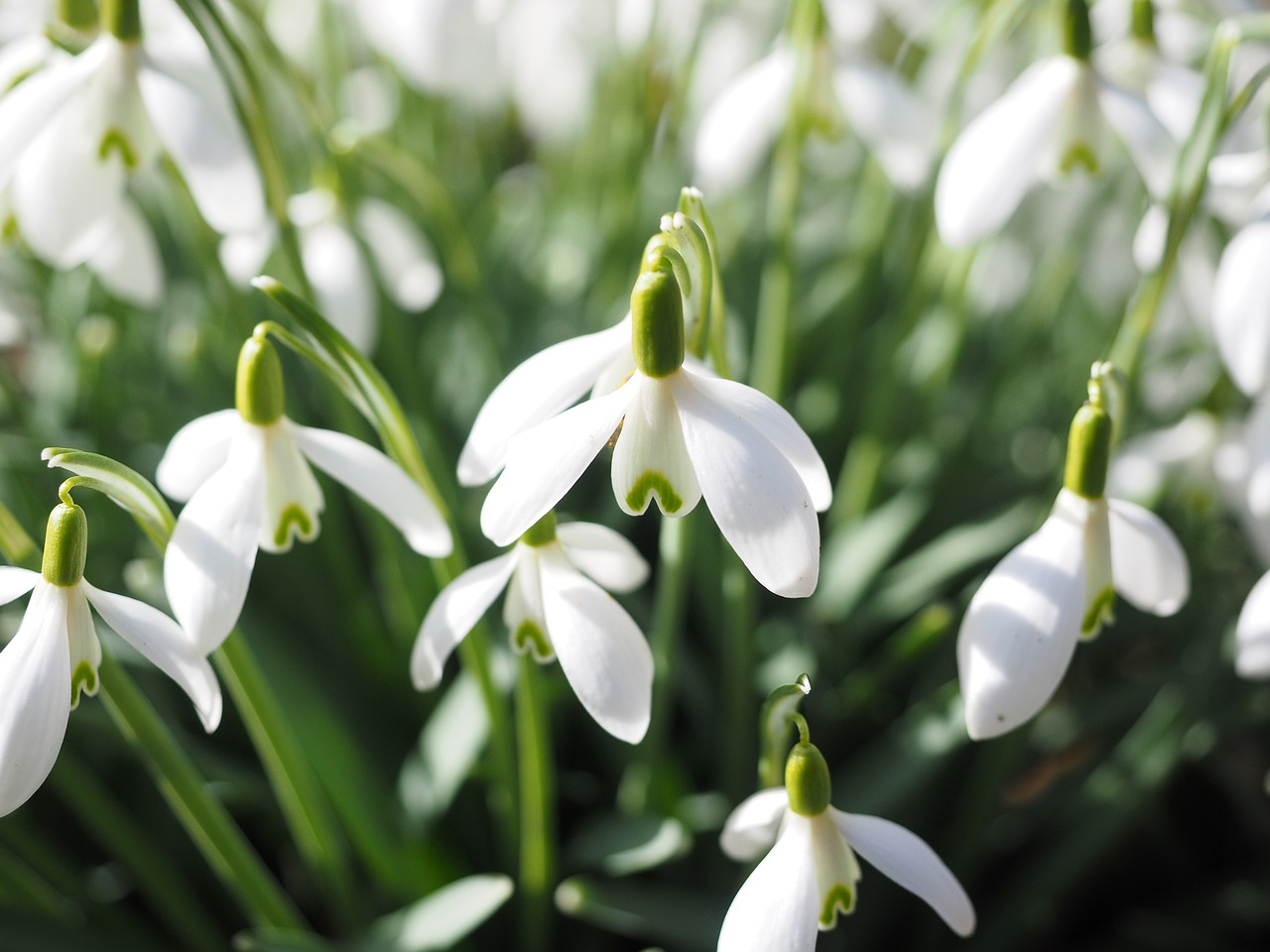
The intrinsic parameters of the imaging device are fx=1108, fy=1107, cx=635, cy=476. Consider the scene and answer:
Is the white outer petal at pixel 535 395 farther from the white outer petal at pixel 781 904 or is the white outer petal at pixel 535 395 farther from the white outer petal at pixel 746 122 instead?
the white outer petal at pixel 746 122

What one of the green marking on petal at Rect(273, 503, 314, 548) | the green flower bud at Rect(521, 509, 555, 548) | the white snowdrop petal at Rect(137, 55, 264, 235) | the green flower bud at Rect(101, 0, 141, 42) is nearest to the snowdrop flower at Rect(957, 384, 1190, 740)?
the green flower bud at Rect(521, 509, 555, 548)

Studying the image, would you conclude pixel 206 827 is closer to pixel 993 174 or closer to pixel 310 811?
pixel 310 811

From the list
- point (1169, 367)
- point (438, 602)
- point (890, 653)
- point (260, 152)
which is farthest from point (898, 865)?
Result: point (1169, 367)

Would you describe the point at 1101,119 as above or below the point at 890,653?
above

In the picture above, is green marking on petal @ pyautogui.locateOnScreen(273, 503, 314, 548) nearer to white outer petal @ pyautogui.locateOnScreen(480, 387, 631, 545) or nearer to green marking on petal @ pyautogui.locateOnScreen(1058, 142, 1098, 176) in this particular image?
white outer petal @ pyautogui.locateOnScreen(480, 387, 631, 545)

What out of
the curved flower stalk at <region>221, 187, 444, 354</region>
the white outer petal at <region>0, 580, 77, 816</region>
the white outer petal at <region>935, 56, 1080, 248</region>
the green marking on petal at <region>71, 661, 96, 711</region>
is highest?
the curved flower stalk at <region>221, 187, 444, 354</region>

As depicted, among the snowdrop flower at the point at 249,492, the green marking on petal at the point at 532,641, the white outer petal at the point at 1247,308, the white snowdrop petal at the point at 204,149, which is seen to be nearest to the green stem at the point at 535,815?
the green marking on petal at the point at 532,641

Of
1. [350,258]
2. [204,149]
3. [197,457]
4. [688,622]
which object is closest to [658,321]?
[197,457]
